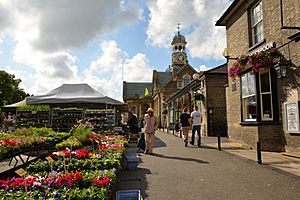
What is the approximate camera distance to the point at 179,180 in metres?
5.78

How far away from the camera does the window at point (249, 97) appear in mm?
10695

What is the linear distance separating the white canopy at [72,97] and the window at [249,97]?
21.1 ft

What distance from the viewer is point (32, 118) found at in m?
13.0

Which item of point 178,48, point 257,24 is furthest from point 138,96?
point 257,24

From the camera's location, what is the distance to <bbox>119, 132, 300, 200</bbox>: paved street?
15.4 feet

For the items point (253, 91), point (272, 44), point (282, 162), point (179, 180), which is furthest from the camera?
point (253, 91)

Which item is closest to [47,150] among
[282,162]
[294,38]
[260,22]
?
[282,162]

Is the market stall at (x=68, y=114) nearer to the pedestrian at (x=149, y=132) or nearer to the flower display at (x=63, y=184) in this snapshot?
the pedestrian at (x=149, y=132)

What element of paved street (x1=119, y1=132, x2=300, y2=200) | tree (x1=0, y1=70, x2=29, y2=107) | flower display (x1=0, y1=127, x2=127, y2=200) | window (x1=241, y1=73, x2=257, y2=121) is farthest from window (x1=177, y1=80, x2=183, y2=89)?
flower display (x1=0, y1=127, x2=127, y2=200)

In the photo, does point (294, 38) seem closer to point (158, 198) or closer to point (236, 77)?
point (236, 77)

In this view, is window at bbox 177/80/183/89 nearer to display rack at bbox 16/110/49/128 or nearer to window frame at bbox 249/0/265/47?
window frame at bbox 249/0/265/47

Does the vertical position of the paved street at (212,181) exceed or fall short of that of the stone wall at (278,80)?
it falls short

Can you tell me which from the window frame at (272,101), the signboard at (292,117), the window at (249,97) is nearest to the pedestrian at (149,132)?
the window frame at (272,101)

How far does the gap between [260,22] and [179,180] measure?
27.8ft
